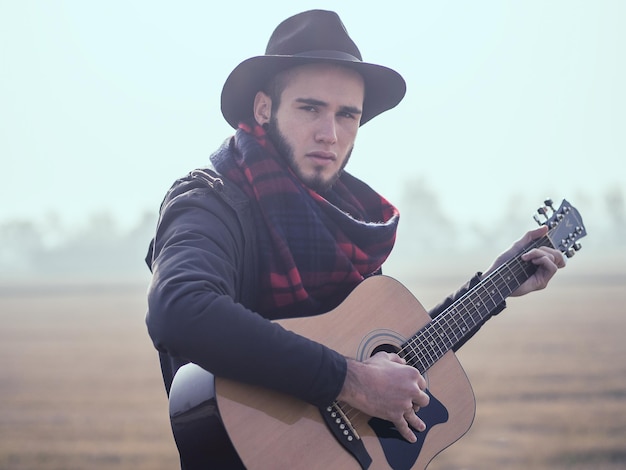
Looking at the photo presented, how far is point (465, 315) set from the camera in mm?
2543

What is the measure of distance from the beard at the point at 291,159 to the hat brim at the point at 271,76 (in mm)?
151

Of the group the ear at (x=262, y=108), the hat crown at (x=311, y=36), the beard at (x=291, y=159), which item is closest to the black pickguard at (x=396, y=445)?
the beard at (x=291, y=159)

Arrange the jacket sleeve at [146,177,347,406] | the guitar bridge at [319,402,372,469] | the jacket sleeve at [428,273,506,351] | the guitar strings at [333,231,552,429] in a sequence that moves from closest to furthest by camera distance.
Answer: the jacket sleeve at [146,177,347,406], the guitar bridge at [319,402,372,469], the guitar strings at [333,231,552,429], the jacket sleeve at [428,273,506,351]

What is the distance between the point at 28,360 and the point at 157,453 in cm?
1181

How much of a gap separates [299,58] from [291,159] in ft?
1.04

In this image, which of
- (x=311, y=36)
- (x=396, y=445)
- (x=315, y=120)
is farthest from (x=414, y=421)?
(x=311, y=36)

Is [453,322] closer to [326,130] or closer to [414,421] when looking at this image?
[414,421]

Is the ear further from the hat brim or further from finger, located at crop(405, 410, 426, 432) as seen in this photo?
finger, located at crop(405, 410, 426, 432)

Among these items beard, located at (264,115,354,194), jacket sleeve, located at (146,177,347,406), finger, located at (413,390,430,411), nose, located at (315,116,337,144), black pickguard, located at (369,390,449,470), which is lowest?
black pickguard, located at (369,390,449,470)

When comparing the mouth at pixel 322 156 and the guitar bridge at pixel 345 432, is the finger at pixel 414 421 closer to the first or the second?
the guitar bridge at pixel 345 432

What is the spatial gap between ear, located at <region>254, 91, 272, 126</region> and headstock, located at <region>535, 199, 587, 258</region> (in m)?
1.14

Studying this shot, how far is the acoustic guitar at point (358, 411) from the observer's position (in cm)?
187

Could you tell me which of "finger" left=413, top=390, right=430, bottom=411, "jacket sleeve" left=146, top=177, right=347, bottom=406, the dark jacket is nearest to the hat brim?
the dark jacket

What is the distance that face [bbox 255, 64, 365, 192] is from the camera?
2330mm
